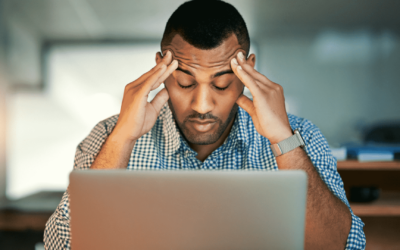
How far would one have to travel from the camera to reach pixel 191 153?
4.37 ft

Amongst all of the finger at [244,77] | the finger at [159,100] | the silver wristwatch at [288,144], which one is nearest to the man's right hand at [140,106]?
the finger at [159,100]

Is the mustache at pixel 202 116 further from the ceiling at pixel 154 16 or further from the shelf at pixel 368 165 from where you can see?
the ceiling at pixel 154 16

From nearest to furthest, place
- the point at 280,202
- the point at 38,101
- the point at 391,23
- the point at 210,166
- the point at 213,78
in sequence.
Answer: the point at 280,202 < the point at 213,78 < the point at 210,166 < the point at 391,23 < the point at 38,101

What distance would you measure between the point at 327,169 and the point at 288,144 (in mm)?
276

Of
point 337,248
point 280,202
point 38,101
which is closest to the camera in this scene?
point 280,202

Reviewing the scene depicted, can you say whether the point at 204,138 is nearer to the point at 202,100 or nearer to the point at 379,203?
the point at 202,100

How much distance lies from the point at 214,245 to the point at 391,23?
119 inches

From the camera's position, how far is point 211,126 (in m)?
1.28

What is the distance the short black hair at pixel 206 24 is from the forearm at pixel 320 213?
20.8 inches

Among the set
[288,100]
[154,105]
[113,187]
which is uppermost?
[288,100]

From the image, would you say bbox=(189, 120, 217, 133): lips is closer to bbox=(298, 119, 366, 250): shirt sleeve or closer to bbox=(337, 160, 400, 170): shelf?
bbox=(298, 119, 366, 250): shirt sleeve

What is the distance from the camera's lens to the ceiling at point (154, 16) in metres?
2.81

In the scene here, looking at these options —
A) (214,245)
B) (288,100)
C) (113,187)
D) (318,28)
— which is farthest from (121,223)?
(318,28)

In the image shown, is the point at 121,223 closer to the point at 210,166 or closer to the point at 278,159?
the point at 278,159
